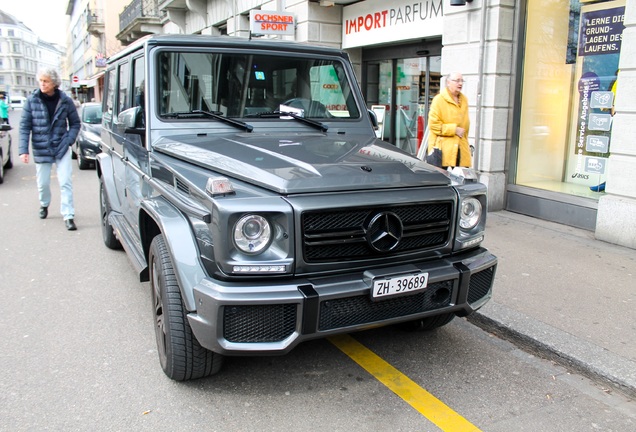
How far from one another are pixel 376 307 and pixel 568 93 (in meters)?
6.21

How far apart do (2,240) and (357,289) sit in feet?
18.9

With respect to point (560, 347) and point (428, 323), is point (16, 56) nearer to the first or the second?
point (428, 323)

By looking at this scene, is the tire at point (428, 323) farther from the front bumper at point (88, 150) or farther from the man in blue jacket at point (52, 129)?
the front bumper at point (88, 150)

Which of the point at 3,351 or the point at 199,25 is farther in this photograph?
the point at 199,25

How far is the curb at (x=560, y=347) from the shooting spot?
3.53 metres

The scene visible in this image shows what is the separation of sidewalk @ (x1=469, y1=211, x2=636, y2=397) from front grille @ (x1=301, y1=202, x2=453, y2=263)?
1321 millimetres

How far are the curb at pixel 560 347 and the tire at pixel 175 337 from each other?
2.14 m

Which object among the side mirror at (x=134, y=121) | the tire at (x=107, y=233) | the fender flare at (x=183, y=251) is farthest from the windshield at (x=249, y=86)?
the tire at (x=107, y=233)

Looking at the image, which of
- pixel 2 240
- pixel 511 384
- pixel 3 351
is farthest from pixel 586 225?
pixel 2 240

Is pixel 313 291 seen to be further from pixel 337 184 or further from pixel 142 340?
pixel 142 340

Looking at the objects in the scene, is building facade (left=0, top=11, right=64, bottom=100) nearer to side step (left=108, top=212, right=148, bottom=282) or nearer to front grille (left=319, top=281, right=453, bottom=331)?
side step (left=108, top=212, right=148, bottom=282)

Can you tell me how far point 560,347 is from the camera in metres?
3.86

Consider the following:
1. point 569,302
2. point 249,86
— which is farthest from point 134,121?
point 569,302

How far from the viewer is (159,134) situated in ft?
13.1
